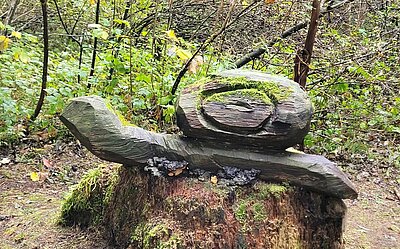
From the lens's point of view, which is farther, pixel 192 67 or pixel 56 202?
pixel 192 67

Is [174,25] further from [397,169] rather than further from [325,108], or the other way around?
[397,169]

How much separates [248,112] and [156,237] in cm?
80

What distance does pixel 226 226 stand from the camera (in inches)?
80.8

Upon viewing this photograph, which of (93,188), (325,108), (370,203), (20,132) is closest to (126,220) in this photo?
(93,188)

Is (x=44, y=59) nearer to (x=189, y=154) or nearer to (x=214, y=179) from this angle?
(x=189, y=154)

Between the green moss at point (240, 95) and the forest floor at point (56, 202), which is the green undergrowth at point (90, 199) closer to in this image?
the forest floor at point (56, 202)

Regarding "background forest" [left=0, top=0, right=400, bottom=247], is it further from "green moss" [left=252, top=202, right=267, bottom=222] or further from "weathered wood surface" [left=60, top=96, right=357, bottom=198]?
"green moss" [left=252, top=202, right=267, bottom=222]

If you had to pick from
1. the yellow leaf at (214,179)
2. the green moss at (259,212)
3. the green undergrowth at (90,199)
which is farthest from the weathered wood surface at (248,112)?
the green undergrowth at (90,199)

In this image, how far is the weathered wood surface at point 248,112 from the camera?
203cm

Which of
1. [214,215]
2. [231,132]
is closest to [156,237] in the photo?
[214,215]

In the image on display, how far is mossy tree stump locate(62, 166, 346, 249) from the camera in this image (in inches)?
80.8

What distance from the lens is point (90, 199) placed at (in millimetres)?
2539

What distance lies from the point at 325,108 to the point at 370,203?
153 centimetres

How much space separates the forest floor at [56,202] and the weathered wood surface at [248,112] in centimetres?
97
